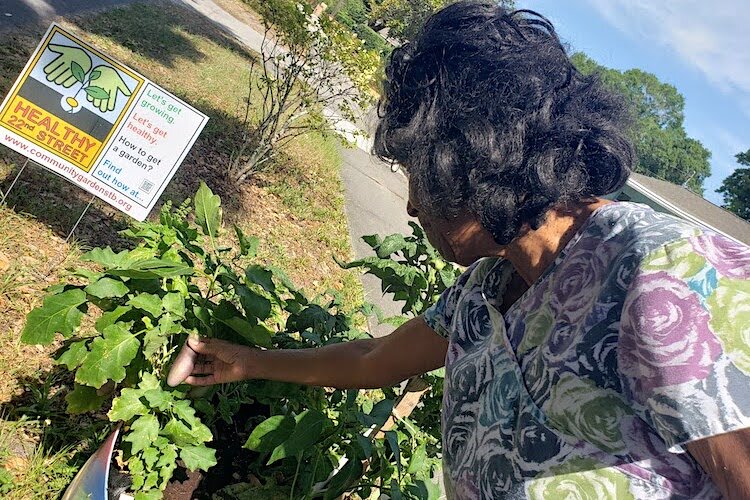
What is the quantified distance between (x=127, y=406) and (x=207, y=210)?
0.71 m

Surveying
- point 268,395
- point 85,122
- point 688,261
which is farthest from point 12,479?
point 688,261

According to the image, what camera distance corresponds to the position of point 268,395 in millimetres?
2111

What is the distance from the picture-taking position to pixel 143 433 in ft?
6.08

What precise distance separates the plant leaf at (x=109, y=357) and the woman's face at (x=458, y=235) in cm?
97

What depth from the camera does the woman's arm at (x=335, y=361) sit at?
6.32ft

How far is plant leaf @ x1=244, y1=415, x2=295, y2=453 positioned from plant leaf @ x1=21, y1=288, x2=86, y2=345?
2.08 feet

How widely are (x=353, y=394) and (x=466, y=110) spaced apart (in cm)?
127

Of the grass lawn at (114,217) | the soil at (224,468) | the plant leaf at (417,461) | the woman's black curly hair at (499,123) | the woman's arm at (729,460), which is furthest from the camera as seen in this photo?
the grass lawn at (114,217)

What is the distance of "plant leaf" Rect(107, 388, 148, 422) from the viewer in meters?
1.84

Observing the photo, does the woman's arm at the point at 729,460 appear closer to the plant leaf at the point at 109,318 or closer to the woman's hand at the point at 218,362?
the woman's hand at the point at 218,362

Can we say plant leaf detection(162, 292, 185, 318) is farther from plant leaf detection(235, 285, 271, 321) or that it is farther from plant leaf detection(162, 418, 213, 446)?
plant leaf detection(162, 418, 213, 446)

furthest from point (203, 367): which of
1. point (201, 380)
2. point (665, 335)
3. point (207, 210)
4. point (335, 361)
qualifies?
point (665, 335)

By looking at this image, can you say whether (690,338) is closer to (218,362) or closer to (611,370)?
(611,370)

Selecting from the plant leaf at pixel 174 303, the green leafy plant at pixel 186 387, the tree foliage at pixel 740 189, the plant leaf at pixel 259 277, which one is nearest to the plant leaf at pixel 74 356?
the green leafy plant at pixel 186 387
